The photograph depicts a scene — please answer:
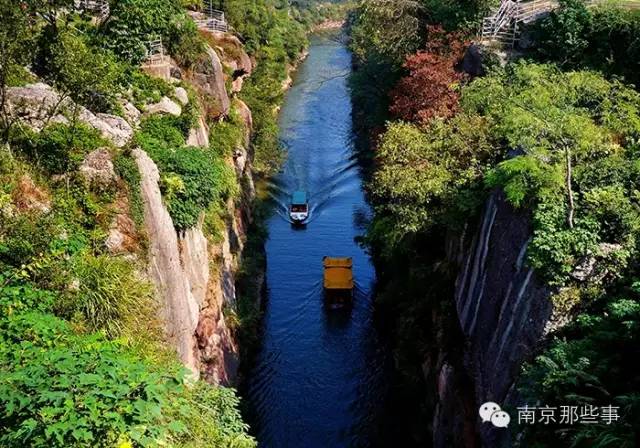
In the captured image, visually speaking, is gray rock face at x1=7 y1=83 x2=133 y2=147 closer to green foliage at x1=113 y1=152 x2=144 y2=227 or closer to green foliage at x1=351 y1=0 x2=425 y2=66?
green foliage at x1=113 y1=152 x2=144 y2=227

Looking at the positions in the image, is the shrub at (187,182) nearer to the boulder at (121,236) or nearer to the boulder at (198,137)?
the boulder at (198,137)

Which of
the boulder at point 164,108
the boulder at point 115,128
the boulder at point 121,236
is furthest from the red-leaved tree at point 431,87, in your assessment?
the boulder at point 121,236

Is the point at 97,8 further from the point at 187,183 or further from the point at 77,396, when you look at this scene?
the point at 77,396

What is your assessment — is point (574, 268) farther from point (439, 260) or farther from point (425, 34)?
point (425, 34)

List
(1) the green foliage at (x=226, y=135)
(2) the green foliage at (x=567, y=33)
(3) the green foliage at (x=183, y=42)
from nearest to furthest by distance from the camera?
(2) the green foliage at (x=567, y=33) → (3) the green foliage at (x=183, y=42) → (1) the green foliage at (x=226, y=135)

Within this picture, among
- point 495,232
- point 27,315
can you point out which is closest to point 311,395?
point 495,232

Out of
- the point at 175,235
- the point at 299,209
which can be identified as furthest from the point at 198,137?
the point at 299,209

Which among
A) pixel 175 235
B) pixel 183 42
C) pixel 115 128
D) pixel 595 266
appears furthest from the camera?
pixel 183 42

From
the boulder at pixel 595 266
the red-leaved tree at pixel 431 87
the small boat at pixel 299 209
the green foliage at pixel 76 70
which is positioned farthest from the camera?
the small boat at pixel 299 209
